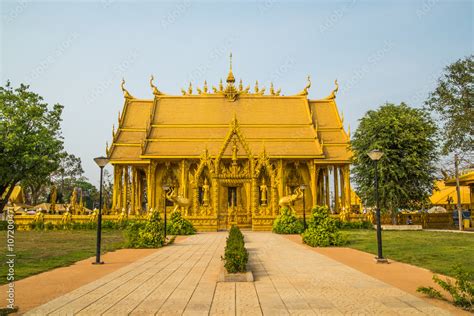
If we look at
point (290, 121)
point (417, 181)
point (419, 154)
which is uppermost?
point (290, 121)

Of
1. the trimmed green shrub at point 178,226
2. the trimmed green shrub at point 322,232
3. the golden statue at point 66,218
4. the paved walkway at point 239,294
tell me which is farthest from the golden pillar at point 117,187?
the paved walkway at point 239,294

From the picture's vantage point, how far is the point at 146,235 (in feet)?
56.2

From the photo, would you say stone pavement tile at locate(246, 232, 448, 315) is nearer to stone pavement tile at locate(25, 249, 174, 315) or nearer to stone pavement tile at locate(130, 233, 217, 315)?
stone pavement tile at locate(130, 233, 217, 315)

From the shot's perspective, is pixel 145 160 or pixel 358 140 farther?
pixel 145 160

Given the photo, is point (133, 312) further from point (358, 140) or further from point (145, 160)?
point (145, 160)

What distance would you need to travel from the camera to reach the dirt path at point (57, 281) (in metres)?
7.17

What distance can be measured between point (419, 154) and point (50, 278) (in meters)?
24.7

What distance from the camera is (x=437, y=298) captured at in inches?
280

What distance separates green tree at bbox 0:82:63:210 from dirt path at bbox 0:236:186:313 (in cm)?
2044

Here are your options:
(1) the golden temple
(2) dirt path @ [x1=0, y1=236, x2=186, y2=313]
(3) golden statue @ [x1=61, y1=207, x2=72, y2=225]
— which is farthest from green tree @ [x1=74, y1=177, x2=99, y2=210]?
(2) dirt path @ [x1=0, y1=236, x2=186, y2=313]

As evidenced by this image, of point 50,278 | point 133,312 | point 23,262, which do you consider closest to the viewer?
point 133,312

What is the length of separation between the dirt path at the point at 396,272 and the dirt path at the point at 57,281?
21.2 ft

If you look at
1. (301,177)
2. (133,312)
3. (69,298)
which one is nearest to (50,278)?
(69,298)

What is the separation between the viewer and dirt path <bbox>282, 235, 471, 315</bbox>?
7.39 m
